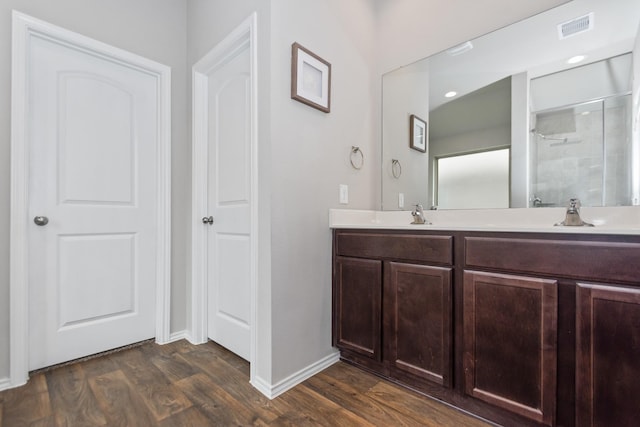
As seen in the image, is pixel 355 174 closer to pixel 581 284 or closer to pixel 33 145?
pixel 581 284

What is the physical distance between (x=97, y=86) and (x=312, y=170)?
4.81 ft

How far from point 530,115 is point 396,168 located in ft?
2.64

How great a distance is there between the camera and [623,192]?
133 cm

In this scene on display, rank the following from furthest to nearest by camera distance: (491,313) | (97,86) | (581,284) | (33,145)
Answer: (97,86)
(33,145)
(491,313)
(581,284)

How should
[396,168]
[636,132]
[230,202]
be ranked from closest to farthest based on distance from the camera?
[636,132], [230,202], [396,168]

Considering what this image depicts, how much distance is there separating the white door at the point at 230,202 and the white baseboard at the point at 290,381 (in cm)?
33

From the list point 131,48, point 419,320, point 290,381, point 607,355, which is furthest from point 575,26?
point 131,48

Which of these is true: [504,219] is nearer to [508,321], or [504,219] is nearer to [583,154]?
[583,154]

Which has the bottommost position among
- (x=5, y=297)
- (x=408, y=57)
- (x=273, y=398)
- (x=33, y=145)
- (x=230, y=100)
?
(x=273, y=398)

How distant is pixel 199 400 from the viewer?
56.2 inches

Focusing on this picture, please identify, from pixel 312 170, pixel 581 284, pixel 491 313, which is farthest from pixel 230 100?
pixel 581 284

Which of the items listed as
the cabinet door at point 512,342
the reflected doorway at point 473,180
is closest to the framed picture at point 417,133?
the reflected doorway at point 473,180

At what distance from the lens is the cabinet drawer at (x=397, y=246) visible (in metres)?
1.37

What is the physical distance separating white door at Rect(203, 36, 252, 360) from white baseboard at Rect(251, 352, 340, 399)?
329 millimetres
